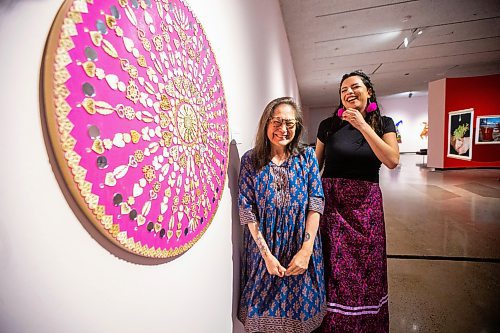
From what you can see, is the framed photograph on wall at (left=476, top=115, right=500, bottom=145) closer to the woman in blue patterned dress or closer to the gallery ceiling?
the gallery ceiling

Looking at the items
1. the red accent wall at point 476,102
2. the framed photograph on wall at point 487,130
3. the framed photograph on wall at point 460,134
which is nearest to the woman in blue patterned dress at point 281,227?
the framed photograph on wall at point 460,134

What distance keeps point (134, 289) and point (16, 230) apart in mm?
312

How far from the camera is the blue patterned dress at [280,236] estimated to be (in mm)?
1291

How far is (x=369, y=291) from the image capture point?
4.76 feet

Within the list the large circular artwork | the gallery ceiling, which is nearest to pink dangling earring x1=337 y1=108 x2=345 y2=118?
the large circular artwork

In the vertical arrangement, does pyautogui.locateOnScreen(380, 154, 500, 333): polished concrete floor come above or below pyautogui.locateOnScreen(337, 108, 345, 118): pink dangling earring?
below

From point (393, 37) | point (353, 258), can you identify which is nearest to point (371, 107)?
point (353, 258)

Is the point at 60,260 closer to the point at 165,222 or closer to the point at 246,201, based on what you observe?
the point at 165,222

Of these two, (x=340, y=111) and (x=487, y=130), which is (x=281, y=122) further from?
(x=487, y=130)

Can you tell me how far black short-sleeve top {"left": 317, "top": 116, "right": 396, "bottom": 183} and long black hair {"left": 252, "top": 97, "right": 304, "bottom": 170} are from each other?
0.81 feet

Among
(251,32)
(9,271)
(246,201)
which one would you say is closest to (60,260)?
(9,271)

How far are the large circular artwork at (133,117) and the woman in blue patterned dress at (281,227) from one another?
39 centimetres

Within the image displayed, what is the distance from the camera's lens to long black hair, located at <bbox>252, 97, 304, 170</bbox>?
133 cm

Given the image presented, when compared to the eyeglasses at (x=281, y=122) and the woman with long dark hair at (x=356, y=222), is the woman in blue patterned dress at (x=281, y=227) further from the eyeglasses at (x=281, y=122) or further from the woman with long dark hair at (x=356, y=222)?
the woman with long dark hair at (x=356, y=222)
